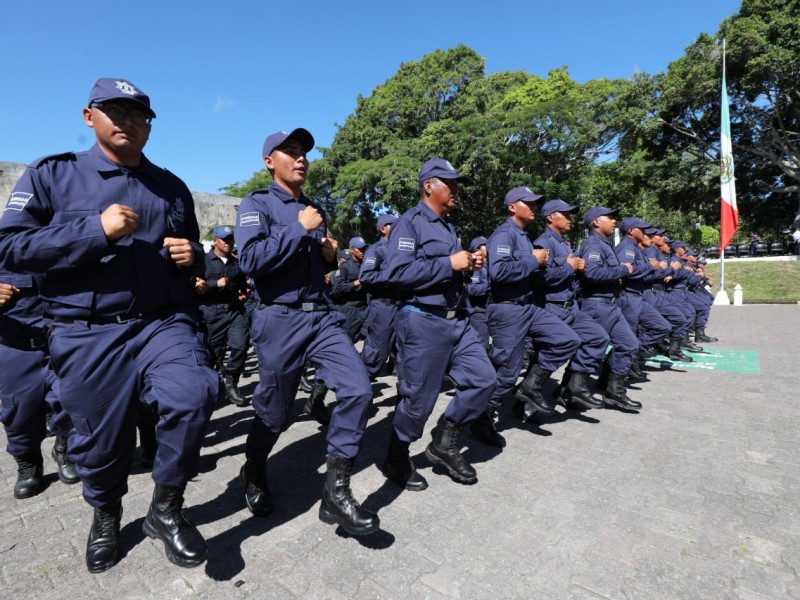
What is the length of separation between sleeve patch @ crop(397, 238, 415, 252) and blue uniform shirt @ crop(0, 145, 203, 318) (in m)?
1.27

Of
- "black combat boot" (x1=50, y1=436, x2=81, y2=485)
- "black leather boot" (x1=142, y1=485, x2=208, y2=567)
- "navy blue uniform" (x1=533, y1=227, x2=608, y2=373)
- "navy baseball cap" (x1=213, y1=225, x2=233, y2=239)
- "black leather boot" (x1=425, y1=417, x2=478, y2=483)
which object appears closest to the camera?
"black leather boot" (x1=142, y1=485, x2=208, y2=567)

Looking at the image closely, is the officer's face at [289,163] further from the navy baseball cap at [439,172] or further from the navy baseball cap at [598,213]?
the navy baseball cap at [598,213]

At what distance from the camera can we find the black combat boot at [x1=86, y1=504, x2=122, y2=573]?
2.32m

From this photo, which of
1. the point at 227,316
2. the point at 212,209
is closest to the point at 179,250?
the point at 227,316

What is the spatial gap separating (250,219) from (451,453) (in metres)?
2.03

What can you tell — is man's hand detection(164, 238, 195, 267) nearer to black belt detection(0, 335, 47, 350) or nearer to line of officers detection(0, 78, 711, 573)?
line of officers detection(0, 78, 711, 573)

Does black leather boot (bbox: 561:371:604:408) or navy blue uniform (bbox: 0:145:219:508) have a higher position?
navy blue uniform (bbox: 0:145:219:508)

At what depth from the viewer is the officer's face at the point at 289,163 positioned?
9.58 feet

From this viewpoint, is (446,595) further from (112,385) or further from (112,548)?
(112,385)

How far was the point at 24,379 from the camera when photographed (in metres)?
3.30

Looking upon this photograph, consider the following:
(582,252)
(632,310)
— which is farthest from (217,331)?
(632,310)

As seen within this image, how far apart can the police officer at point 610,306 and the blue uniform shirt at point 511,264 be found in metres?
1.27

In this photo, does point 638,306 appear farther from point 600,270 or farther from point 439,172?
point 439,172

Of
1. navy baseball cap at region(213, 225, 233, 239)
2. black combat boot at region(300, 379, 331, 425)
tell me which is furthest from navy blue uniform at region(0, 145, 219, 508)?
navy baseball cap at region(213, 225, 233, 239)
